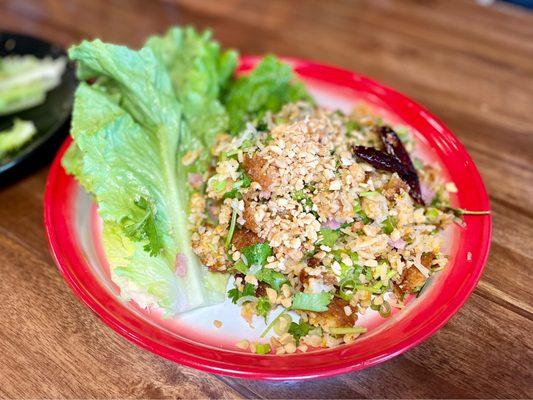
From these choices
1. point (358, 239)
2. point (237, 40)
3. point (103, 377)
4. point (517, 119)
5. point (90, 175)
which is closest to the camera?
point (103, 377)

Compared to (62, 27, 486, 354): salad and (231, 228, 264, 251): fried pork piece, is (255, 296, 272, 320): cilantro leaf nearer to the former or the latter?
(62, 27, 486, 354): salad

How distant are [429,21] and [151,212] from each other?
242 centimetres

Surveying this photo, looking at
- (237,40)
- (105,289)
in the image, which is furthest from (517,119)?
(105,289)

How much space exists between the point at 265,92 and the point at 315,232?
0.89 meters

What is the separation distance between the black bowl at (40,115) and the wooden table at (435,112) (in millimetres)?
121

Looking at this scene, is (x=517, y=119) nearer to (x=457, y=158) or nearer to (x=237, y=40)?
(x=457, y=158)

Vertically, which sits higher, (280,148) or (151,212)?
(280,148)

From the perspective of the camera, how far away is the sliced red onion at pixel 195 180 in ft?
6.41

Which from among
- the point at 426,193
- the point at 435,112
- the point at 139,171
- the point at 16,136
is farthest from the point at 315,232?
the point at 16,136

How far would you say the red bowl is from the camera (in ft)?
4.50

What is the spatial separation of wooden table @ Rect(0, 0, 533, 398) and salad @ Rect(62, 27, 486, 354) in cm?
20

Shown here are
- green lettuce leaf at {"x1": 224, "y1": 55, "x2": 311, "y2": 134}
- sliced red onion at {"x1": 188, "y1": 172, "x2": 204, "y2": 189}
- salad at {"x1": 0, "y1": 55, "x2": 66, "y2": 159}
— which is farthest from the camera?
salad at {"x1": 0, "y1": 55, "x2": 66, "y2": 159}

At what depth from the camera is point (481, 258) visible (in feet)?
5.16

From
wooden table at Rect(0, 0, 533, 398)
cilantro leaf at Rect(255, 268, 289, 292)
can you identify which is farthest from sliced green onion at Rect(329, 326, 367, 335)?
cilantro leaf at Rect(255, 268, 289, 292)
